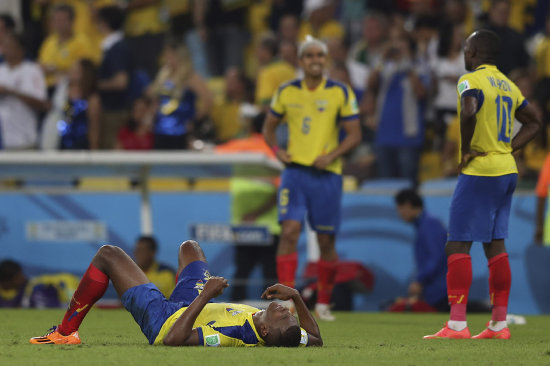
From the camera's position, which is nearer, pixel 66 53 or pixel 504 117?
pixel 504 117

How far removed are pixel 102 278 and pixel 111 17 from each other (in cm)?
981

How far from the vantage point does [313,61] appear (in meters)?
10.0

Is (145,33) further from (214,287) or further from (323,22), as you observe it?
(214,287)

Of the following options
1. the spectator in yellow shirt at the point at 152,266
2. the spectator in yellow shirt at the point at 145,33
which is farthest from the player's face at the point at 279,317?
the spectator in yellow shirt at the point at 145,33

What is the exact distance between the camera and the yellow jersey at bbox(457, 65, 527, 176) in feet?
24.6

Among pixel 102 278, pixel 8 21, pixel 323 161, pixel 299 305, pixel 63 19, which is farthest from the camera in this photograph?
pixel 8 21

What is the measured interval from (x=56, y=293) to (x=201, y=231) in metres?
1.82

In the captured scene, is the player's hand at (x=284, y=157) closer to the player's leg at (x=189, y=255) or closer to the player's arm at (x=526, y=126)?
the player's arm at (x=526, y=126)

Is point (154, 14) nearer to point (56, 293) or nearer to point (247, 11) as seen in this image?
point (247, 11)

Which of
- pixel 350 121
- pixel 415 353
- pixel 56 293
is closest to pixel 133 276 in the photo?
pixel 415 353

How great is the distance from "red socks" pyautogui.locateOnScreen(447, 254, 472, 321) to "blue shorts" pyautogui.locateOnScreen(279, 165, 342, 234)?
256 centimetres

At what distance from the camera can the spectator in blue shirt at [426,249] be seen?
38.6 ft

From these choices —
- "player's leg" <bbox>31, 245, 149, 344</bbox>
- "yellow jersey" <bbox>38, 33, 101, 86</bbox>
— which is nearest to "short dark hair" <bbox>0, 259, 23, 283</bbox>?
"yellow jersey" <bbox>38, 33, 101, 86</bbox>

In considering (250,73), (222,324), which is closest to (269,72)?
(250,73)
